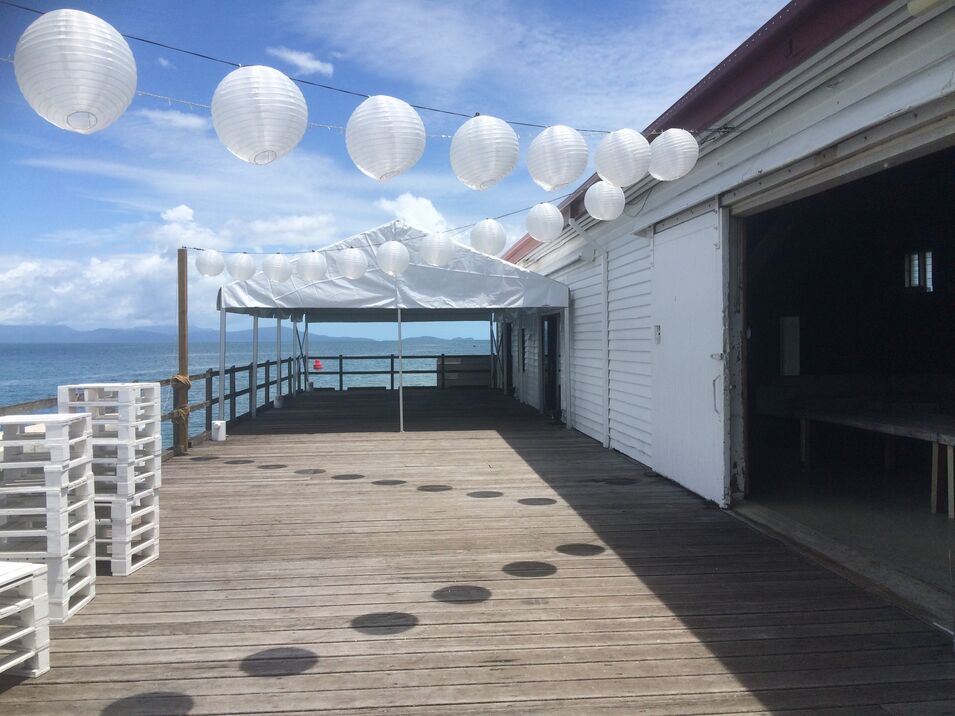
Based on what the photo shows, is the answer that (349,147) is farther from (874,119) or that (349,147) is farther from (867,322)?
(867,322)

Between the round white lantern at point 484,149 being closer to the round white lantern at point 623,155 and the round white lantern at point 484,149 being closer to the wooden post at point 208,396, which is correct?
the round white lantern at point 623,155

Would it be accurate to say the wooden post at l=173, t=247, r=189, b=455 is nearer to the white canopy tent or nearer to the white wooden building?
the white canopy tent

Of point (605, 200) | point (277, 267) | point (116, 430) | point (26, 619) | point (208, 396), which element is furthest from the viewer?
point (208, 396)

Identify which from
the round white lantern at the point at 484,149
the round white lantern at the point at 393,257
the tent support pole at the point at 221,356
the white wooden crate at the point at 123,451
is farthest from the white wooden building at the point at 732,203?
the tent support pole at the point at 221,356

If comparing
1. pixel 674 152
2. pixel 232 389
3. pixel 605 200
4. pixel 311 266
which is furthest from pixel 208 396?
pixel 674 152

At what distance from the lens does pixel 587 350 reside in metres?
10.1

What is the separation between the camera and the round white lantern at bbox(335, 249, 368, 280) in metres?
9.94

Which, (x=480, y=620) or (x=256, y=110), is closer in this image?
(x=480, y=620)

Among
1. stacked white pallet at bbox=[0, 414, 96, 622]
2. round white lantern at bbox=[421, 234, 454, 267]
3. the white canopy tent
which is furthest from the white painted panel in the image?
stacked white pallet at bbox=[0, 414, 96, 622]

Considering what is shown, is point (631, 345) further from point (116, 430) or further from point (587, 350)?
point (116, 430)

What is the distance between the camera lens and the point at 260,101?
379cm

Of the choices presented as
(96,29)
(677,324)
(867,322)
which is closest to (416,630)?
(96,29)

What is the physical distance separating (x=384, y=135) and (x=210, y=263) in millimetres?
5824

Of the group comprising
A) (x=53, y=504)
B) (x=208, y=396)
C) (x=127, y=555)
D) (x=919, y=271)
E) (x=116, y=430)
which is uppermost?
(x=919, y=271)
